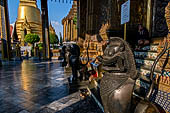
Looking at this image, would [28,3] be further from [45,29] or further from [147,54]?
[147,54]

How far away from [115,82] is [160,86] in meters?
0.79

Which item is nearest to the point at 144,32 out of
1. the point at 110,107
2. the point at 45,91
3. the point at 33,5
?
the point at 110,107

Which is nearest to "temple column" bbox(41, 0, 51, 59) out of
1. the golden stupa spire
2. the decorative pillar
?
the decorative pillar

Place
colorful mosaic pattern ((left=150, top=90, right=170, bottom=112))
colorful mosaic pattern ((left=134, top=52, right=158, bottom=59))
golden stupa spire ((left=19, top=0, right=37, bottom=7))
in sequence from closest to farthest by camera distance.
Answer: colorful mosaic pattern ((left=150, top=90, right=170, bottom=112))
colorful mosaic pattern ((left=134, top=52, right=158, bottom=59))
golden stupa spire ((left=19, top=0, right=37, bottom=7))

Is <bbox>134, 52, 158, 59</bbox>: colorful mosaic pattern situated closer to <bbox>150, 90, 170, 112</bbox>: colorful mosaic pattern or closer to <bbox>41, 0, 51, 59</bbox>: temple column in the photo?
<bbox>150, 90, 170, 112</bbox>: colorful mosaic pattern

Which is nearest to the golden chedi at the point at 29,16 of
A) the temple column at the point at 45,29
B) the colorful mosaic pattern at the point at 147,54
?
the temple column at the point at 45,29

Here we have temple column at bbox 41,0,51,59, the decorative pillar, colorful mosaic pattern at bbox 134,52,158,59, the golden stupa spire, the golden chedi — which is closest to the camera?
colorful mosaic pattern at bbox 134,52,158,59

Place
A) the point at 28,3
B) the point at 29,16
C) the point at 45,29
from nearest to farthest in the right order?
1. the point at 45,29
2. the point at 29,16
3. the point at 28,3

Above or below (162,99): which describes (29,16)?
above

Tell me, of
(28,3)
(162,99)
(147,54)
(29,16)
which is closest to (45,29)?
(147,54)

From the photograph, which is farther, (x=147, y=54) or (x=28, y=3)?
(x=28, y=3)

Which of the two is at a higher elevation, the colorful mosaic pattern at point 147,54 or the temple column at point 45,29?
the temple column at point 45,29

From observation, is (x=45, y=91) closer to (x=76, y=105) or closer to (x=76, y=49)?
(x=76, y=105)

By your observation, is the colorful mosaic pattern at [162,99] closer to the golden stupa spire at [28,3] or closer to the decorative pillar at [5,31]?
the decorative pillar at [5,31]
